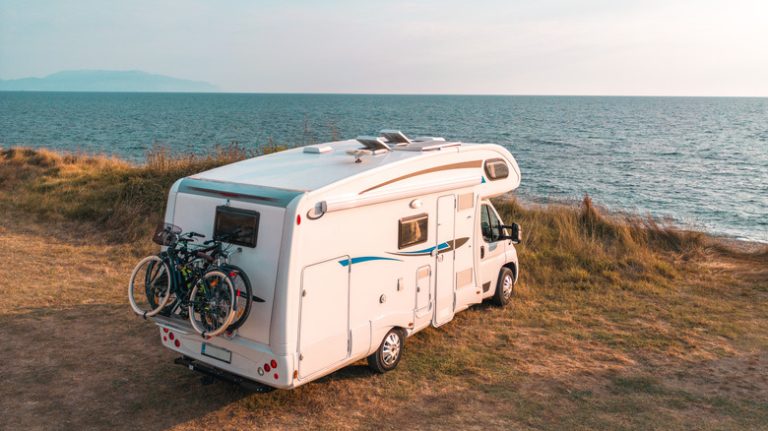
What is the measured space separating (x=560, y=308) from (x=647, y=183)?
23.4m

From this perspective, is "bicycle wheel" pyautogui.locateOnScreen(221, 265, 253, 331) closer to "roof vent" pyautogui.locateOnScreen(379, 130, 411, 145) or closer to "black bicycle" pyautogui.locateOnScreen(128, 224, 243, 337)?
"black bicycle" pyautogui.locateOnScreen(128, 224, 243, 337)

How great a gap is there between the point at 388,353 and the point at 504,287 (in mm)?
3229

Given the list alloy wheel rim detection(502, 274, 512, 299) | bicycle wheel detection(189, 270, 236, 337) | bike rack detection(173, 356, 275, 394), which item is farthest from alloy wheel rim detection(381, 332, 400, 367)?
alloy wheel rim detection(502, 274, 512, 299)

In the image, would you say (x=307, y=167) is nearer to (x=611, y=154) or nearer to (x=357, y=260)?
(x=357, y=260)

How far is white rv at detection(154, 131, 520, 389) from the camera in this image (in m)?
5.96

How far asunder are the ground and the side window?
1.61 m

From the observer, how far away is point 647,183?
31.0 meters

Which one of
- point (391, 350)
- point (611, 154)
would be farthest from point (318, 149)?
point (611, 154)

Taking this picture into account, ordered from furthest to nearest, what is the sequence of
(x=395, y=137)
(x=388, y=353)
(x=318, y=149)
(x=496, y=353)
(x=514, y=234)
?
(x=514, y=234), (x=395, y=137), (x=496, y=353), (x=318, y=149), (x=388, y=353)

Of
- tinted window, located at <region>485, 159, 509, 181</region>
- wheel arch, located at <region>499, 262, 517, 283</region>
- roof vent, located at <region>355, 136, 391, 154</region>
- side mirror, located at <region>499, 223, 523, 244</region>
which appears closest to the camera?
roof vent, located at <region>355, 136, 391, 154</region>

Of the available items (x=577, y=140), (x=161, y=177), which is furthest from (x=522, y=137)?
(x=161, y=177)

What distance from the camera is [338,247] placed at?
643cm

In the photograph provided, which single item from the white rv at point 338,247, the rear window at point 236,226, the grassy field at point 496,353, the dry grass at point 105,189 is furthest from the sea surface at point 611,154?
the rear window at point 236,226

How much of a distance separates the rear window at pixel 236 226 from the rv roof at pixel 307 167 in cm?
37
